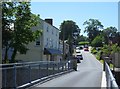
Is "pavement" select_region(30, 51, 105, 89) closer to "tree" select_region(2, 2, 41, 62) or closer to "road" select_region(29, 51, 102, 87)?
"road" select_region(29, 51, 102, 87)

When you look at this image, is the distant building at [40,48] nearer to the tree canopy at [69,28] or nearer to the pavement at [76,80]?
the pavement at [76,80]

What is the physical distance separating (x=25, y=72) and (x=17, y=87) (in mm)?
2035

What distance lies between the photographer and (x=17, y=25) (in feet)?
141

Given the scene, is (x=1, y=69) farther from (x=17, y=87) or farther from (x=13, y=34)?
(x=13, y=34)

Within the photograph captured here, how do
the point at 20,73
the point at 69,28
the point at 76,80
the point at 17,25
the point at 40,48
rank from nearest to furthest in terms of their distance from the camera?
1. the point at 20,73
2. the point at 76,80
3. the point at 17,25
4. the point at 40,48
5. the point at 69,28

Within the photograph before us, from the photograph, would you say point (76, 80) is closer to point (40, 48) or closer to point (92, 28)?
point (40, 48)

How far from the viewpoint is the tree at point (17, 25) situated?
139ft

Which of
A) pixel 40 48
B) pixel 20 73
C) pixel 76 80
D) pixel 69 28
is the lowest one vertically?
pixel 76 80

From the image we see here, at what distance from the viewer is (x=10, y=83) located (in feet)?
50.5

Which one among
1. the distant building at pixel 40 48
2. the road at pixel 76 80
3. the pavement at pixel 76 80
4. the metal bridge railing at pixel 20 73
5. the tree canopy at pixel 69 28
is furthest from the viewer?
the tree canopy at pixel 69 28

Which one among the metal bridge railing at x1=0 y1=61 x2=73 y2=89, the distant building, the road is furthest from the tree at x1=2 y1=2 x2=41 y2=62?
the metal bridge railing at x1=0 y1=61 x2=73 y2=89

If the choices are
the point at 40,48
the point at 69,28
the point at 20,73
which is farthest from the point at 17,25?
the point at 69,28

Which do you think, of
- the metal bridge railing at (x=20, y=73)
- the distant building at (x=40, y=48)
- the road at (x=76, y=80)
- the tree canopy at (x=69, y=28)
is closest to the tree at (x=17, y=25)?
the road at (x=76, y=80)

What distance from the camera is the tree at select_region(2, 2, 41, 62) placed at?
42.2m
